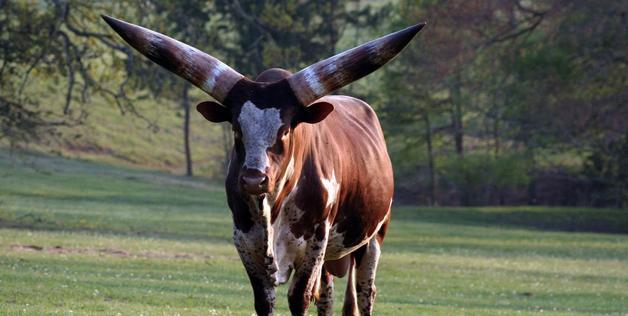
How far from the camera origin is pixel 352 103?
40.1 feet

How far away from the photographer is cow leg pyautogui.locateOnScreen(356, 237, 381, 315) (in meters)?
11.7

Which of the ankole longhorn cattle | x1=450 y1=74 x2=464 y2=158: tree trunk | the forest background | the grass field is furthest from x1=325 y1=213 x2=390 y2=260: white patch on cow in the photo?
x1=450 y1=74 x2=464 y2=158: tree trunk

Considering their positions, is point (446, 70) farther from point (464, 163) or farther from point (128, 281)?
point (128, 281)

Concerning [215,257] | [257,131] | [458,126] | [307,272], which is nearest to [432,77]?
[458,126]

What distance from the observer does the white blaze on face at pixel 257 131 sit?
8148 mm

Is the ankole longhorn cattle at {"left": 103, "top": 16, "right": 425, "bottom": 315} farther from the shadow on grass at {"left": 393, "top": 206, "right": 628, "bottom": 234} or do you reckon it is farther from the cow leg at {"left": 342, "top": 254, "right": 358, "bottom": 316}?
the shadow on grass at {"left": 393, "top": 206, "right": 628, "bottom": 234}

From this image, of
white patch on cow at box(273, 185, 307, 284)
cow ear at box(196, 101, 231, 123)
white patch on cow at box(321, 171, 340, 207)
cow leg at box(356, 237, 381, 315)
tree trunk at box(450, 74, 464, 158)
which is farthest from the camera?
tree trunk at box(450, 74, 464, 158)

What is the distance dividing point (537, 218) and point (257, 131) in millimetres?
39611

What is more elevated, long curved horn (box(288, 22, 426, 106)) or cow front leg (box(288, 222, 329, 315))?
long curved horn (box(288, 22, 426, 106))

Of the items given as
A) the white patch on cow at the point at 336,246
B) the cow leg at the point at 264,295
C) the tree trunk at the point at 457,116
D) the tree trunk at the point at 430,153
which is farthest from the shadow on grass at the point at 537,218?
the cow leg at the point at 264,295

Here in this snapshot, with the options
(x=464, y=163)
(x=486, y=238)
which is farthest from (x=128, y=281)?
(x=464, y=163)

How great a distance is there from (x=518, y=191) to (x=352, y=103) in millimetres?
48052

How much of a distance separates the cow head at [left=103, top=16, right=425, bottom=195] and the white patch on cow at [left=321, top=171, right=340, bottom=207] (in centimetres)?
69

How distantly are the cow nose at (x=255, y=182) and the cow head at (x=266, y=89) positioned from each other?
0.14 m
